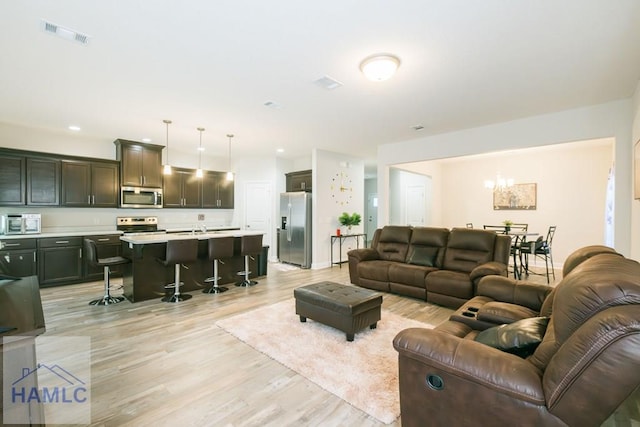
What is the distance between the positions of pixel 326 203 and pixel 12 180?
5722mm

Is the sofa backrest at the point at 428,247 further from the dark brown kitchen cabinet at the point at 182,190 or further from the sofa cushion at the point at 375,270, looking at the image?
the dark brown kitchen cabinet at the point at 182,190

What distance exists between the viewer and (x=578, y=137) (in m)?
4.02

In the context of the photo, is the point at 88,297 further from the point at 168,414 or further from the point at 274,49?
the point at 274,49

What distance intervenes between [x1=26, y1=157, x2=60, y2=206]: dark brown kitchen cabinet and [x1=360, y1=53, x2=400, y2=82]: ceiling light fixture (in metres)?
5.70

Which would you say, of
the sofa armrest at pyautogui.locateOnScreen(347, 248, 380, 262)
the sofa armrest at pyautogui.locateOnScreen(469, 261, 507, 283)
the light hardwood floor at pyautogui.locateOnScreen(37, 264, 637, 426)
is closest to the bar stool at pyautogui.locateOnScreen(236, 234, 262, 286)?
the light hardwood floor at pyautogui.locateOnScreen(37, 264, 637, 426)

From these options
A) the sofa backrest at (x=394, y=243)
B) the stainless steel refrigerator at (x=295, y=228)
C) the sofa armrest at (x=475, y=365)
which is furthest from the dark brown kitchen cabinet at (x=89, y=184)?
the sofa armrest at (x=475, y=365)

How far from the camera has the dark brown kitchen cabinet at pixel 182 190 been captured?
257 inches

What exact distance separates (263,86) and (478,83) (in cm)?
245

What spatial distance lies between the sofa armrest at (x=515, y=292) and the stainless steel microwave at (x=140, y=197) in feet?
20.4

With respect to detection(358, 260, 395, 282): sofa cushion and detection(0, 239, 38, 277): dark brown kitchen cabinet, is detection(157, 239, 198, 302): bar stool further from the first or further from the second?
detection(358, 260, 395, 282): sofa cushion

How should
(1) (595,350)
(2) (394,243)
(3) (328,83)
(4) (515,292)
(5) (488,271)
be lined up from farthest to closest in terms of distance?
(2) (394,243), (5) (488,271), (3) (328,83), (4) (515,292), (1) (595,350)

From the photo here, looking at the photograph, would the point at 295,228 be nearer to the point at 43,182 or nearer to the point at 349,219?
the point at 349,219

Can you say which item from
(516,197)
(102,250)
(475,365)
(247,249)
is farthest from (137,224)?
(516,197)

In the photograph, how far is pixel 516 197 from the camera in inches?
288
